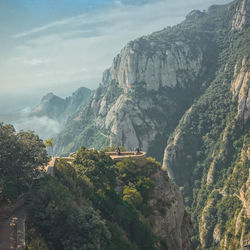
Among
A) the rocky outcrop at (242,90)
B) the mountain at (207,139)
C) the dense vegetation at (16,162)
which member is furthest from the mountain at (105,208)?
the rocky outcrop at (242,90)

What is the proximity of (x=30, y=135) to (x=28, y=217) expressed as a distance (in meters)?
15.7

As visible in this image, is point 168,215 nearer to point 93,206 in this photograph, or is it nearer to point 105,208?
point 105,208

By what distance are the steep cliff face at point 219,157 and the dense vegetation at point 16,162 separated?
77.5m

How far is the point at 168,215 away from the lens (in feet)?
150

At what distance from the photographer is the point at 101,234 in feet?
100.0

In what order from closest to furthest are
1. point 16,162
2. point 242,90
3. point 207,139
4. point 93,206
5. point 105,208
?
point 16,162, point 93,206, point 105,208, point 242,90, point 207,139

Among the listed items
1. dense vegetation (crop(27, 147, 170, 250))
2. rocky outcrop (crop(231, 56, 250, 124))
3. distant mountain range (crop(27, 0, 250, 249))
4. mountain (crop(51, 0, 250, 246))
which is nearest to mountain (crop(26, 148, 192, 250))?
dense vegetation (crop(27, 147, 170, 250))

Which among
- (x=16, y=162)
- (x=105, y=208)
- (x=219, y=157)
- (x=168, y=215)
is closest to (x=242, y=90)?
(x=219, y=157)

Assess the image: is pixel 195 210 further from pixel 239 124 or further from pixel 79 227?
pixel 79 227

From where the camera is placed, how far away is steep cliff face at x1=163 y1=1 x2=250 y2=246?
109625 millimetres

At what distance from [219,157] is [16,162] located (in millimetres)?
120665

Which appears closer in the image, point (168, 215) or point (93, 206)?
point (93, 206)

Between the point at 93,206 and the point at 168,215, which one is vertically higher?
the point at 93,206

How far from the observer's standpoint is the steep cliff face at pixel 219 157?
360 feet
